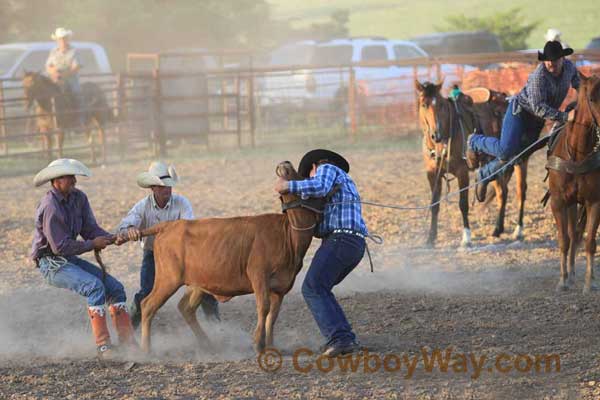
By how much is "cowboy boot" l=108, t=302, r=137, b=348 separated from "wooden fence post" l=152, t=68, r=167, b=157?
509 inches

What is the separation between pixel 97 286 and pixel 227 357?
0.97m

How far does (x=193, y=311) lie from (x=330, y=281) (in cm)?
106

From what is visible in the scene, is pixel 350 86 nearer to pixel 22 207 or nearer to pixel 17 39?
pixel 22 207

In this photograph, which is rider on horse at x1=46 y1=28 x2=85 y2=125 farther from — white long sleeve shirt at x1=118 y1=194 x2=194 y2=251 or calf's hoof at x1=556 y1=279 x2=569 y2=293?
calf's hoof at x1=556 y1=279 x2=569 y2=293

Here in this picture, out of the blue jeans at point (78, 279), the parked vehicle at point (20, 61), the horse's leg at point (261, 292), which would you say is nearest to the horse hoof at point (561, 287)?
the horse's leg at point (261, 292)

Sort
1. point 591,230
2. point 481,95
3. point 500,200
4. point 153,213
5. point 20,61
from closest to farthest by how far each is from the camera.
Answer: point 153,213 → point 591,230 → point 500,200 → point 481,95 → point 20,61

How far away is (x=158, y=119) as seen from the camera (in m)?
19.7

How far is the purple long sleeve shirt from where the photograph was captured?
6.38 metres

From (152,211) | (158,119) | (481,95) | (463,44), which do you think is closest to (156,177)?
(152,211)

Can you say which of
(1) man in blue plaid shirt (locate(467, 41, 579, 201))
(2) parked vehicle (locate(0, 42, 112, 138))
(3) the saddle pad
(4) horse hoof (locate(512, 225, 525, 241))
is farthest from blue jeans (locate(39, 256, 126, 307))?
(2) parked vehicle (locate(0, 42, 112, 138))

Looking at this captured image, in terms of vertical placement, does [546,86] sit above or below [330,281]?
above

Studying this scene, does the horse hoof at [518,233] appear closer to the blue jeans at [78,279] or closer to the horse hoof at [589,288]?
the horse hoof at [589,288]

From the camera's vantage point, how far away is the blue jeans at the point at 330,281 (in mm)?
6176

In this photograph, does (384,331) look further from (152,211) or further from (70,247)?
(70,247)
